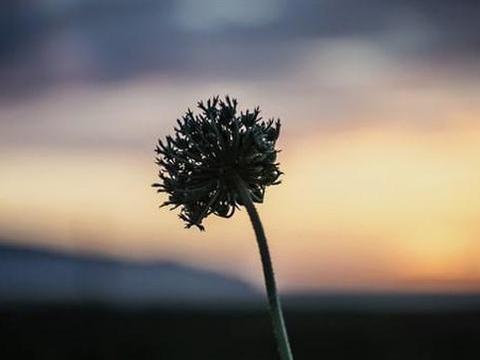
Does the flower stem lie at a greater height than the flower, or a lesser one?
lesser

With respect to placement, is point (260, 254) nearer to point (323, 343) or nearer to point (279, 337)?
point (279, 337)

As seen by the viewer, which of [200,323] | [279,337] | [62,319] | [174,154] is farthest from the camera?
[62,319]

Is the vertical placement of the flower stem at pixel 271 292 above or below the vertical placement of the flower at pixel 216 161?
below

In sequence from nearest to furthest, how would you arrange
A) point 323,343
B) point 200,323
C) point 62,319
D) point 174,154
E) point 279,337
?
point 279,337 → point 174,154 → point 323,343 → point 200,323 → point 62,319

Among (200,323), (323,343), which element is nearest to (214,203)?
(323,343)

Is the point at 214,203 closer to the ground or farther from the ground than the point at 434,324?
closer to the ground

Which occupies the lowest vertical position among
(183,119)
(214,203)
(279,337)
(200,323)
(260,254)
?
(279,337)

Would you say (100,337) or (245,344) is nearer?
(245,344)
